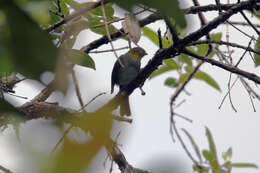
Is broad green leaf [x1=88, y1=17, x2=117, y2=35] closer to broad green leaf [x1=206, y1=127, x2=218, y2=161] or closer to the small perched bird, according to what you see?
broad green leaf [x1=206, y1=127, x2=218, y2=161]

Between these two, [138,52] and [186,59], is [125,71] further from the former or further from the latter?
[186,59]

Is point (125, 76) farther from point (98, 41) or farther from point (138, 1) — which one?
point (138, 1)

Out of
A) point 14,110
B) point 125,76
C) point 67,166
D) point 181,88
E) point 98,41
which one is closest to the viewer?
point 67,166

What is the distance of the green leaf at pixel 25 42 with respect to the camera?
25 centimetres

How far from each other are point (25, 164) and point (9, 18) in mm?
114

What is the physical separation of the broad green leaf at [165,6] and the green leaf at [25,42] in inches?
2.7

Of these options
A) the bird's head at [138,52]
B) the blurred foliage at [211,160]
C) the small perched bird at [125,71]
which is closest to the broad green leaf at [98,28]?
the blurred foliage at [211,160]

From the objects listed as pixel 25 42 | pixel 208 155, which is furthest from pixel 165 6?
pixel 208 155

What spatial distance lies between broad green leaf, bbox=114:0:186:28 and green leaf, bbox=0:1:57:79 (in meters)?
0.07

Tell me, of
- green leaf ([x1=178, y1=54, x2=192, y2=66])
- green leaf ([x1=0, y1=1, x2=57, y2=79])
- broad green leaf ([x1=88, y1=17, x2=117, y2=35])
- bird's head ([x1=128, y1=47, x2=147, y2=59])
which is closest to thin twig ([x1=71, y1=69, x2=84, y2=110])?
green leaf ([x1=0, y1=1, x2=57, y2=79])

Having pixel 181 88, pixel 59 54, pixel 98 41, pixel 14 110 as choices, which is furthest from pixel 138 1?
pixel 181 88

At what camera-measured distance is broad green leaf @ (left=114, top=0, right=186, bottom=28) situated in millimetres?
243

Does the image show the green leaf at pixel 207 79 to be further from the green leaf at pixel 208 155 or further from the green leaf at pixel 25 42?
the green leaf at pixel 25 42

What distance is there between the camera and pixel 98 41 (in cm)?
211
